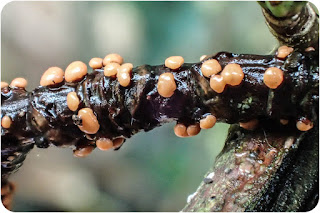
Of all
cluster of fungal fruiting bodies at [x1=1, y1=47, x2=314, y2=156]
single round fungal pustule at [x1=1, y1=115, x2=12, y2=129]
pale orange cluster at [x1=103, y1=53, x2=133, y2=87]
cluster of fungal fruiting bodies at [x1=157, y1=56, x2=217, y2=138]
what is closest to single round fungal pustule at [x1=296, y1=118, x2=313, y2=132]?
cluster of fungal fruiting bodies at [x1=1, y1=47, x2=314, y2=156]

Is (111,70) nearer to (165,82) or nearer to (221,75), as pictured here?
(165,82)

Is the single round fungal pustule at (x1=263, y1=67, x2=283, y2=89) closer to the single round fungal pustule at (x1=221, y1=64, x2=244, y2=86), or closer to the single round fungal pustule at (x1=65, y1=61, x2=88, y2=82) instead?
the single round fungal pustule at (x1=221, y1=64, x2=244, y2=86)

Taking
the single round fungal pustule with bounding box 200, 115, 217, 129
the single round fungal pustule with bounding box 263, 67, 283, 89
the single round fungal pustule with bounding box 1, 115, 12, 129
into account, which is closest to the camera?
the single round fungal pustule with bounding box 263, 67, 283, 89

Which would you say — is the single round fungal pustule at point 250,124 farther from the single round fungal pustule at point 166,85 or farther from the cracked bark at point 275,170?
the single round fungal pustule at point 166,85

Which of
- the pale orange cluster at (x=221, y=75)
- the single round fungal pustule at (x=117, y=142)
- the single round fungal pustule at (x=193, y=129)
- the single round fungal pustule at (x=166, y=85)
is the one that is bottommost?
the single round fungal pustule at (x=117, y=142)

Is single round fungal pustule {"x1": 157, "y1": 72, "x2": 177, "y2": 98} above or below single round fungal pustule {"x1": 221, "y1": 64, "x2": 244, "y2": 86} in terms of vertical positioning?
below

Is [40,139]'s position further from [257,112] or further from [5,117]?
[257,112]

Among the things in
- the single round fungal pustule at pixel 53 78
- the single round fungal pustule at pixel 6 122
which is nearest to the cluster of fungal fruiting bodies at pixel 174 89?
the single round fungal pustule at pixel 53 78
